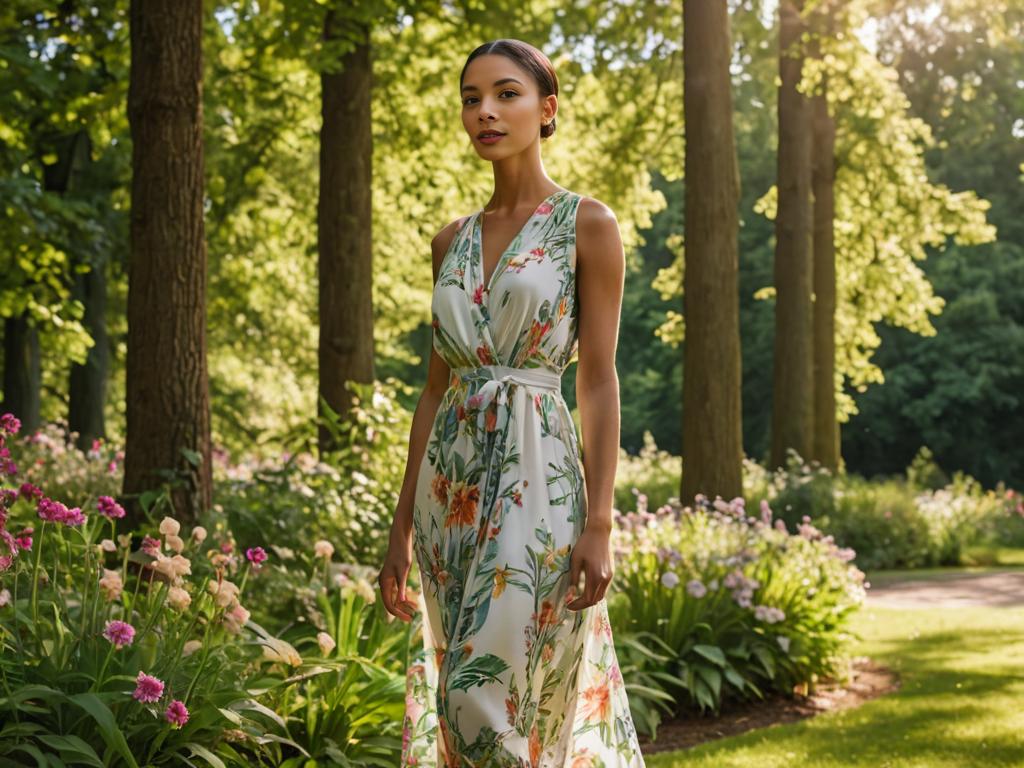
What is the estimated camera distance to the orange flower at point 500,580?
296cm

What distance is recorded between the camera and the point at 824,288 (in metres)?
19.2

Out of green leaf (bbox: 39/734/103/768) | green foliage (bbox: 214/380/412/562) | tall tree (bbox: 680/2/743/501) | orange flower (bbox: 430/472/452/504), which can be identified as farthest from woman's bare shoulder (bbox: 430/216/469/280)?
tall tree (bbox: 680/2/743/501)

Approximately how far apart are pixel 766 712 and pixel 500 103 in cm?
498

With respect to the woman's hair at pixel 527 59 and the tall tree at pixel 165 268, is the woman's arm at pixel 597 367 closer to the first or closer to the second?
the woman's hair at pixel 527 59

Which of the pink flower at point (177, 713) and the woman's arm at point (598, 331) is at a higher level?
the woman's arm at point (598, 331)

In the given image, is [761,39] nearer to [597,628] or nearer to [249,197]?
[249,197]

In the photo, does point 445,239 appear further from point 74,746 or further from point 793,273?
point 793,273

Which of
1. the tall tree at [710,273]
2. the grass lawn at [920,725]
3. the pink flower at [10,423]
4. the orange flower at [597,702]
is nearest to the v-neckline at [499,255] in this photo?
the orange flower at [597,702]

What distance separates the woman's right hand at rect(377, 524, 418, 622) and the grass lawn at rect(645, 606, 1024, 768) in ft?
9.11

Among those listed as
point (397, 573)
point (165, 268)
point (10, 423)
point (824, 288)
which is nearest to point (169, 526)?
point (397, 573)

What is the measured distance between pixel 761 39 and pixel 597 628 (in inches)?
617

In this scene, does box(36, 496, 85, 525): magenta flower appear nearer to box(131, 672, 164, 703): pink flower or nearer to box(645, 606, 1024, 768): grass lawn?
box(131, 672, 164, 703): pink flower

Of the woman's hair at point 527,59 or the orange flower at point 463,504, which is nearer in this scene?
the orange flower at point 463,504

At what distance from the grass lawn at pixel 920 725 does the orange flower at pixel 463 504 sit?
10.1 feet
